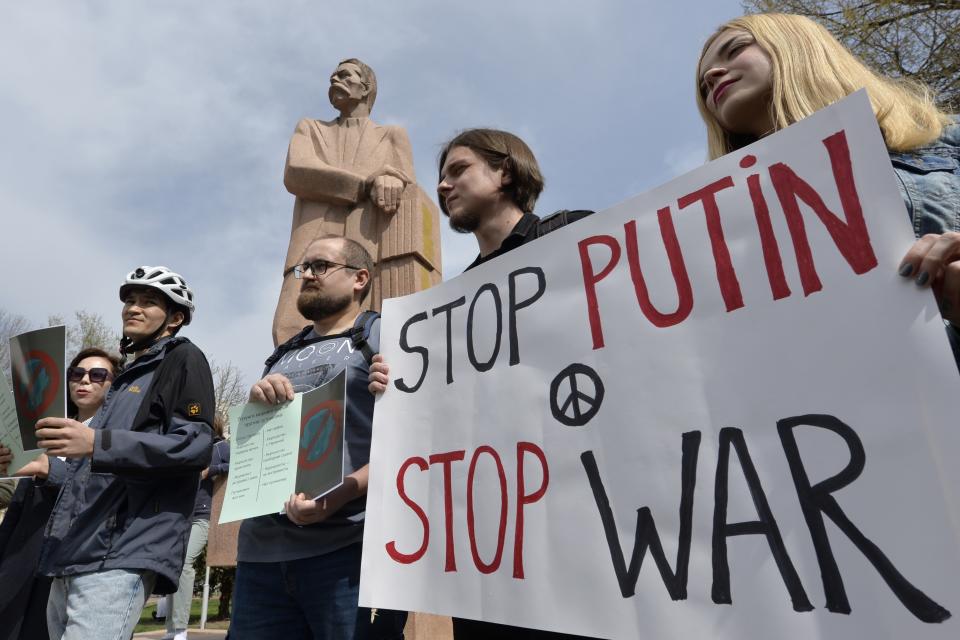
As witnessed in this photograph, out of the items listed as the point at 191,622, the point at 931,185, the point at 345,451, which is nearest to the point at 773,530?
the point at 931,185

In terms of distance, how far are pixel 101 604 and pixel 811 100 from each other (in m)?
2.32

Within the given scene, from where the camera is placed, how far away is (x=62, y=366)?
228 cm

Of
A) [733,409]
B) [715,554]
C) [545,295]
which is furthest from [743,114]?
[715,554]

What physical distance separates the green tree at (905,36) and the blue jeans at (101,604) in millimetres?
10141

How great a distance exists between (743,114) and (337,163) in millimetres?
5056

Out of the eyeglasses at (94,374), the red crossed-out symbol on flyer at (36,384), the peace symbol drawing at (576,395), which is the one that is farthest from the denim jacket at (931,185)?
the eyeglasses at (94,374)

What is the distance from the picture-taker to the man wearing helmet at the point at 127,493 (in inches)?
84.0

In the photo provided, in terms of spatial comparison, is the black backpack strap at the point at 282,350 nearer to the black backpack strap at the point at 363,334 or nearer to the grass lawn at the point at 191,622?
the black backpack strap at the point at 363,334

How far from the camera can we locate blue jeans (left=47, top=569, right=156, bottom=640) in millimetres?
2076

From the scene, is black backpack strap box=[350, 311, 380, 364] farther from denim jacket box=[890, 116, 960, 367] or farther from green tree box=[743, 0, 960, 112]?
green tree box=[743, 0, 960, 112]

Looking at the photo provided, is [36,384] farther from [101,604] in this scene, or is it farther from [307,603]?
[307,603]

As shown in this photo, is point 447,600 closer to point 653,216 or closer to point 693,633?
point 693,633

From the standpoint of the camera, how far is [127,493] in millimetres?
2283

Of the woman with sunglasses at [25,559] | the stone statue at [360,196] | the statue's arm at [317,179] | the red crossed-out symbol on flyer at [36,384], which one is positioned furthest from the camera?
the statue's arm at [317,179]
